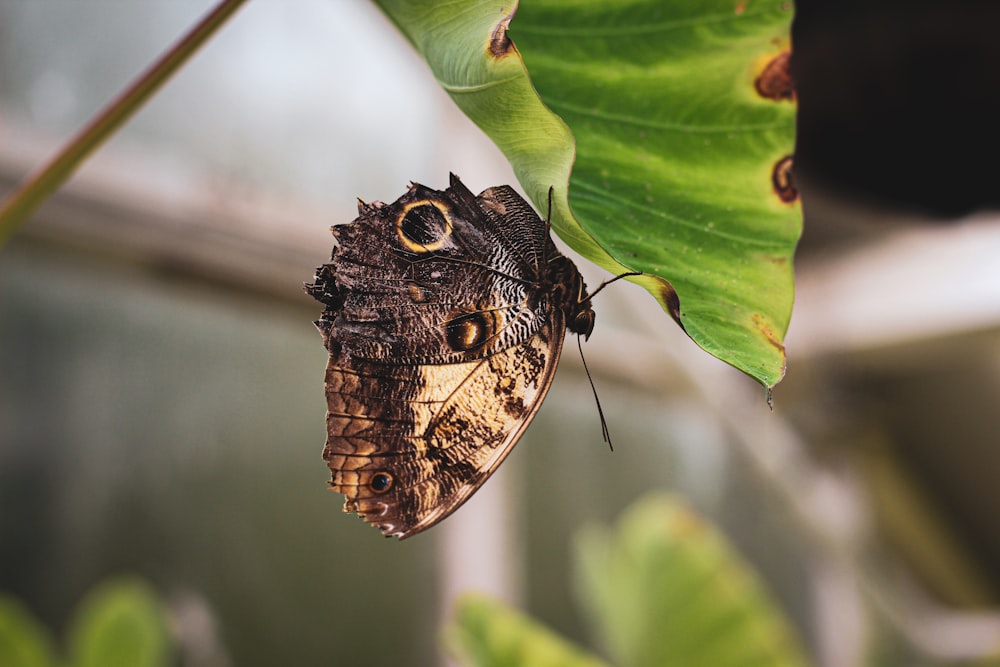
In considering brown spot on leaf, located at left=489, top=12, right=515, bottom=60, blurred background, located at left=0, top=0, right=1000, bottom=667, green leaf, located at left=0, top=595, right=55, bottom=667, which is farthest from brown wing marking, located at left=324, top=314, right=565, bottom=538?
green leaf, located at left=0, top=595, right=55, bottom=667

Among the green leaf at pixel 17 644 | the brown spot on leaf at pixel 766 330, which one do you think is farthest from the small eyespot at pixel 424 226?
the green leaf at pixel 17 644

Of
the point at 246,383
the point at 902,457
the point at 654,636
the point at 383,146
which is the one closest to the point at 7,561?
the point at 246,383

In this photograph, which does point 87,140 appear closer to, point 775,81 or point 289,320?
point 775,81

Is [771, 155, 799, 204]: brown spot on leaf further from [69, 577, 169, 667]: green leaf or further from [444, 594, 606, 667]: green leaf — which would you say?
[69, 577, 169, 667]: green leaf

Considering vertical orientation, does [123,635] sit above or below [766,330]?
below

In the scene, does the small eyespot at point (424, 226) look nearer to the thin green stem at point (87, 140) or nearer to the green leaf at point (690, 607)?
the thin green stem at point (87, 140)

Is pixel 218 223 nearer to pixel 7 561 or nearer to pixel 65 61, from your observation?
pixel 65 61

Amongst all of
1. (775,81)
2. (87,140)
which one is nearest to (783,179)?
(775,81)
